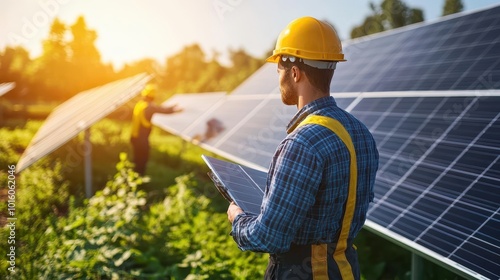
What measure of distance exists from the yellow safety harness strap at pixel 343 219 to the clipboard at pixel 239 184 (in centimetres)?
44

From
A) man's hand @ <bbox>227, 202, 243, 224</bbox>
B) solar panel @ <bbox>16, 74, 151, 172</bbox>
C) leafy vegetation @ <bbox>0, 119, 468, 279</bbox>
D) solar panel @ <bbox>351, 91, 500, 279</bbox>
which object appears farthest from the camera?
solar panel @ <bbox>16, 74, 151, 172</bbox>

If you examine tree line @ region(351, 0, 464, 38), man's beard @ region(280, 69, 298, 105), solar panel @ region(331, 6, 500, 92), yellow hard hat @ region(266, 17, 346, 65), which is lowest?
tree line @ region(351, 0, 464, 38)

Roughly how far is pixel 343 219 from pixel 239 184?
2.32 ft

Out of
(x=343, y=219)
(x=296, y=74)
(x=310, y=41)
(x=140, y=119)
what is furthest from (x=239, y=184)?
(x=140, y=119)

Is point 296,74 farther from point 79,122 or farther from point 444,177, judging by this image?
point 79,122

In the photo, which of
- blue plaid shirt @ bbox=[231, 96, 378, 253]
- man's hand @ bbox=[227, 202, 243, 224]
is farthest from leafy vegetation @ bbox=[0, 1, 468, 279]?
blue plaid shirt @ bbox=[231, 96, 378, 253]

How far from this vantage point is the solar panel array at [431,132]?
11.5 ft

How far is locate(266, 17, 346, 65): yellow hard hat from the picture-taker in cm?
232

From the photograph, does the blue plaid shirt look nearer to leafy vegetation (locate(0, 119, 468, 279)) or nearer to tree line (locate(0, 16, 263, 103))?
leafy vegetation (locate(0, 119, 468, 279))

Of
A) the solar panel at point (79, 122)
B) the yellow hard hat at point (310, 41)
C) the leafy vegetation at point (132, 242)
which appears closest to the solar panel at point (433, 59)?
the leafy vegetation at point (132, 242)

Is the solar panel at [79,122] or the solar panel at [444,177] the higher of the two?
the solar panel at [79,122]

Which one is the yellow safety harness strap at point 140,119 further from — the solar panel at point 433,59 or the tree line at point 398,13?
the tree line at point 398,13

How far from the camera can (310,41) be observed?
2.33 metres

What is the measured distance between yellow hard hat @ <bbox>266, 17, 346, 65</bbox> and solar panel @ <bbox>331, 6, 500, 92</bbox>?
355 centimetres
